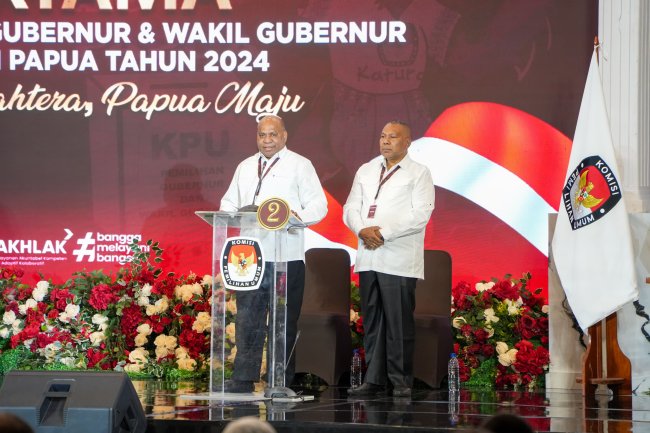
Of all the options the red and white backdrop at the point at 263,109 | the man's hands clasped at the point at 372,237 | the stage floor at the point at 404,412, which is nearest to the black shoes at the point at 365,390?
the stage floor at the point at 404,412

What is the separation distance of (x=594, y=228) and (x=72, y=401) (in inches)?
143

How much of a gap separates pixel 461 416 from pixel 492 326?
239cm

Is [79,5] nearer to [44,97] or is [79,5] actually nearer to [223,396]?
[44,97]

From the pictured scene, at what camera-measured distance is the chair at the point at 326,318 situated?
23.8 ft

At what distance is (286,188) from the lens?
20.4 ft

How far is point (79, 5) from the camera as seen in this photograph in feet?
28.7

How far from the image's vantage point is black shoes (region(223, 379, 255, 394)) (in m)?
5.68

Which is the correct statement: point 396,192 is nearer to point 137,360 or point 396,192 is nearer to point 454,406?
point 454,406

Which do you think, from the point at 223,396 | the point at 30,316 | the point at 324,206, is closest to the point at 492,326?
the point at 324,206

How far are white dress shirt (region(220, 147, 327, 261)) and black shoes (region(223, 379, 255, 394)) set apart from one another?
817 millimetres

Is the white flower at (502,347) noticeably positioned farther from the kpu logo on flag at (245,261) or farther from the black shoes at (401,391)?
the kpu logo on flag at (245,261)

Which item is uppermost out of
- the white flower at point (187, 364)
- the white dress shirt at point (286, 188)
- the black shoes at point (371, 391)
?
the white dress shirt at point (286, 188)

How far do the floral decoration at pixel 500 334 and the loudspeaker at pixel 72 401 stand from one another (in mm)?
3483

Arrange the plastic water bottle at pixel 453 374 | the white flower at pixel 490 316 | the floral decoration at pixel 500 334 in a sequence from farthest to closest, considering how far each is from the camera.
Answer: the white flower at pixel 490 316 → the floral decoration at pixel 500 334 → the plastic water bottle at pixel 453 374
